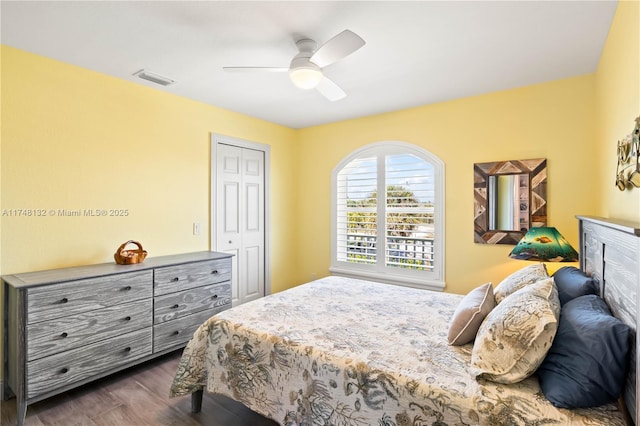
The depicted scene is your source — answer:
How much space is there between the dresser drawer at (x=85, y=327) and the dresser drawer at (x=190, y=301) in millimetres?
94

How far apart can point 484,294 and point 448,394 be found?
30.8 inches

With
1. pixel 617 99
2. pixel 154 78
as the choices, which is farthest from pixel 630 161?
pixel 154 78

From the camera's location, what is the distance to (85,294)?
238 cm

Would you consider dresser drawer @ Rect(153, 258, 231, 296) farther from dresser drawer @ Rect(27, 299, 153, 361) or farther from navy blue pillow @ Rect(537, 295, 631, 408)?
navy blue pillow @ Rect(537, 295, 631, 408)

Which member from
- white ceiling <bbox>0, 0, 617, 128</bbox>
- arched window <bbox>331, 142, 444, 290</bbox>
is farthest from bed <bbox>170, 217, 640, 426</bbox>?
white ceiling <bbox>0, 0, 617, 128</bbox>

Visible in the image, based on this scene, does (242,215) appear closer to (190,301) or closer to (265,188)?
(265,188)

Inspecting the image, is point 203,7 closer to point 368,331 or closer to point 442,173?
point 368,331

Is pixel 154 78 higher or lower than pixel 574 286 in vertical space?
higher

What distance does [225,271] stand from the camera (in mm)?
3352

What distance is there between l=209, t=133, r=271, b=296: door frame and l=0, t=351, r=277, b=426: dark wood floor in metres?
1.64

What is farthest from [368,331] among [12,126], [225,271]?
[12,126]

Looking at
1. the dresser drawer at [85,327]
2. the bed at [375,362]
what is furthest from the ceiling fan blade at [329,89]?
the dresser drawer at [85,327]

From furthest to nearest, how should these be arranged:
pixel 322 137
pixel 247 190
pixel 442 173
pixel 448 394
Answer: pixel 322 137, pixel 247 190, pixel 442 173, pixel 448 394

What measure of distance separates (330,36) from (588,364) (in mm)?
2248
